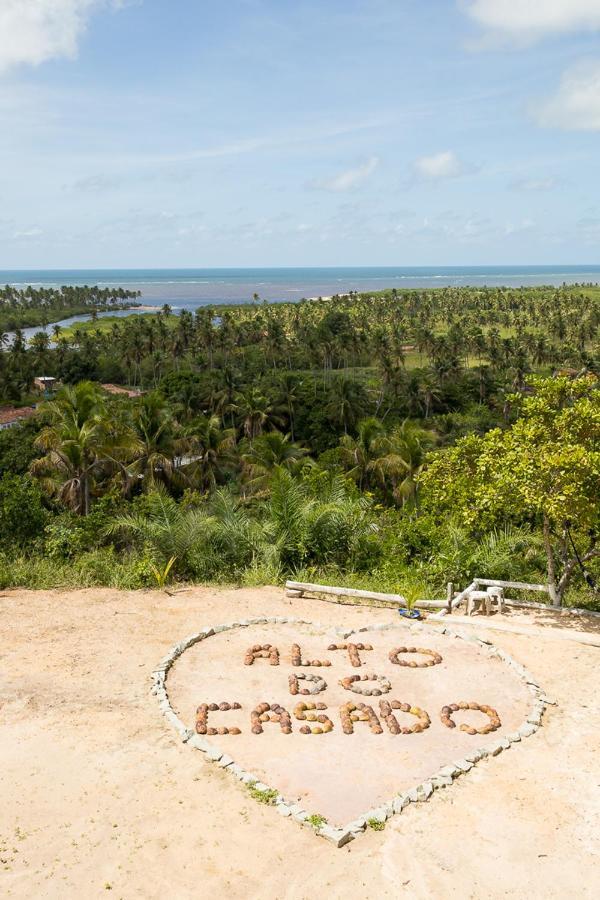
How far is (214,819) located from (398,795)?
2.59 meters

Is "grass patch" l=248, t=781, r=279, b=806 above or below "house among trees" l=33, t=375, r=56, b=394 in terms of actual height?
above

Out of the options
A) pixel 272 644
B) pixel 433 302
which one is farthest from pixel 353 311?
pixel 272 644

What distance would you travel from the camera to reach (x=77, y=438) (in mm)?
26969

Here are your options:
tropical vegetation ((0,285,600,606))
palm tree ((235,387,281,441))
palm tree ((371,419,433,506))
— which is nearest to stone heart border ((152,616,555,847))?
tropical vegetation ((0,285,600,606))

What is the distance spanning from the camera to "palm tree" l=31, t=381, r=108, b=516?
27.0 metres

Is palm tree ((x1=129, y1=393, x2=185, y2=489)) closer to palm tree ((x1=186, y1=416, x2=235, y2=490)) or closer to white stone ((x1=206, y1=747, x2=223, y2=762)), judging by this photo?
palm tree ((x1=186, y1=416, x2=235, y2=490))

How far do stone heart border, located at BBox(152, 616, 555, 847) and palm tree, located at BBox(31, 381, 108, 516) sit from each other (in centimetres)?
1348

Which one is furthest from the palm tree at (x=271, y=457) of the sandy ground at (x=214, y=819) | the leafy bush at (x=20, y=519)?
the sandy ground at (x=214, y=819)

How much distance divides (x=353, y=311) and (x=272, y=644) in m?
164

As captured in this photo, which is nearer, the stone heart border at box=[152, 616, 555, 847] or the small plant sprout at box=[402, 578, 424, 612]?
the stone heart border at box=[152, 616, 555, 847]

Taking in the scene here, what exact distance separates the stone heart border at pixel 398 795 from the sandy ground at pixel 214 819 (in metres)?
0.15

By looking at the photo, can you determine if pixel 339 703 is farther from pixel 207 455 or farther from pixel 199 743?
pixel 207 455

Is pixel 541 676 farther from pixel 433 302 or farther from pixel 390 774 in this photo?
pixel 433 302

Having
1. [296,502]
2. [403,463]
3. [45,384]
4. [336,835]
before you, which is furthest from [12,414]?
[336,835]
